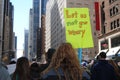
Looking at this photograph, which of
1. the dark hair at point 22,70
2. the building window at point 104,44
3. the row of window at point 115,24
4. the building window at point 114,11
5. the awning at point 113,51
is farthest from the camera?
the building window at point 104,44

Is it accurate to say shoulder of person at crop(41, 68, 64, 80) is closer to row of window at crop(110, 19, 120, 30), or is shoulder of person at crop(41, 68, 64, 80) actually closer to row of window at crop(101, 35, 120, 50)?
row of window at crop(101, 35, 120, 50)

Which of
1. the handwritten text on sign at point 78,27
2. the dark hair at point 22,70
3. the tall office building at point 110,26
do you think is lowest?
the dark hair at point 22,70

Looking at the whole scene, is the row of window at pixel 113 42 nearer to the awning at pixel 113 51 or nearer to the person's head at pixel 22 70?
the awning at pixel 113 51

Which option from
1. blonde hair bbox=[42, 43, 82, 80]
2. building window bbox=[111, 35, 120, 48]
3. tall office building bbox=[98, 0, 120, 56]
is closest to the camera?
blonde hair bbox=[42, 43, 82, 80]

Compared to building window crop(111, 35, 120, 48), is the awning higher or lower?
lower

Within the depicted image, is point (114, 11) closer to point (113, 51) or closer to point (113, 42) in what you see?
A: point (113, 42)

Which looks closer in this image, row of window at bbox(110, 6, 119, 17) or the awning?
the awning

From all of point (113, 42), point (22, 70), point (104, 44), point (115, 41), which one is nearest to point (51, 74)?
point (22, 70)

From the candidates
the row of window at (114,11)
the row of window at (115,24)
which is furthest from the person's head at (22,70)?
the row of window at (114,11)

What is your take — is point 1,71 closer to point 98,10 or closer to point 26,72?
point 26,72

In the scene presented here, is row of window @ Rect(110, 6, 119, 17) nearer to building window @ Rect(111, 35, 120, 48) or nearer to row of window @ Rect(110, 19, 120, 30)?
row of window @ Rect(110, 19, 120, 30)

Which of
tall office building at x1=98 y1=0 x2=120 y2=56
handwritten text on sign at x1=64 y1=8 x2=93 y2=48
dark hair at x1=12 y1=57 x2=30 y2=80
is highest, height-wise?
tall office building at x1=98 y1=0 x2=120 y2=56

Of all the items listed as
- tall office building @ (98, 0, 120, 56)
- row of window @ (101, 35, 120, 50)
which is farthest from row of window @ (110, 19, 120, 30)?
row of window @ (101, 35, 120, 50)

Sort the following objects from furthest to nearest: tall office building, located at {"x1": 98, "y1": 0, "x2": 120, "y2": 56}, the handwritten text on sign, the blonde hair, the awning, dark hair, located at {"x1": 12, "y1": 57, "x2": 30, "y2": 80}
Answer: tall office building, located at {"x1": 98, "y1": 0, "x2": 120, "y2": 56}, the awning, the handwritten text on sign, dark hair, located at {"x1": 12, "y1": 57, "x2": 30, "y2": 80}, the blonde hair
